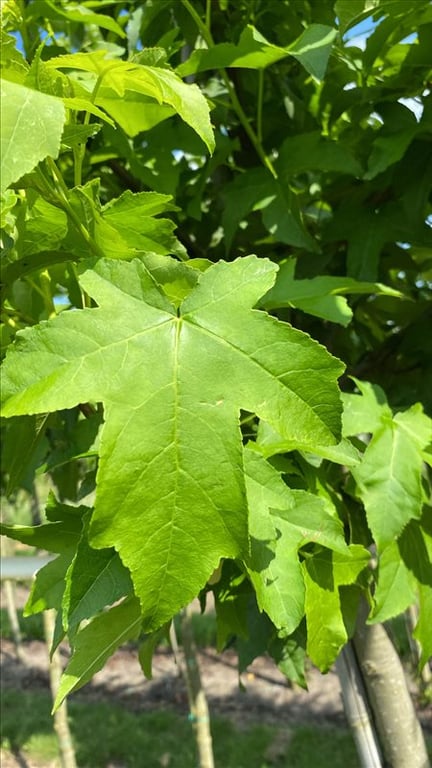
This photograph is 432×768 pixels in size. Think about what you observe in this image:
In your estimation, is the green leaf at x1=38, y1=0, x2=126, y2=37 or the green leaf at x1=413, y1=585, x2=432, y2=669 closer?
the green leaf at x1=413, y1=585, x2=432, y2=669

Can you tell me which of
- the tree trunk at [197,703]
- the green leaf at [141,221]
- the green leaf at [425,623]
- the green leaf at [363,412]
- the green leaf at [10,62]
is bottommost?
the tree trunk at [197,703]

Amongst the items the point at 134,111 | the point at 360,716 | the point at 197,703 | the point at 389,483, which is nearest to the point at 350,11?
the point at 134,111

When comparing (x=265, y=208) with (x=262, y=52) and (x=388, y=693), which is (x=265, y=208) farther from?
(x=388, y=693)

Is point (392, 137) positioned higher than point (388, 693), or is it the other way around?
point (392, 137)

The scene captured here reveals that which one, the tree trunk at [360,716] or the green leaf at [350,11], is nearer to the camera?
the green leaf at [350,11]

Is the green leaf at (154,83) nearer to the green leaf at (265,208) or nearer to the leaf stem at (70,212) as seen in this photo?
the leaf stem at (70,212)

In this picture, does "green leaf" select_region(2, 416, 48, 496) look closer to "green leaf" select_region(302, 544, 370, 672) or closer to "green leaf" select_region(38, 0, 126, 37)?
"green leaf" select_region(302, 544, 370, 672)

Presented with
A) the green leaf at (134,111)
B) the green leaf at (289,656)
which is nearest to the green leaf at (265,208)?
the green leaf at (134,111)

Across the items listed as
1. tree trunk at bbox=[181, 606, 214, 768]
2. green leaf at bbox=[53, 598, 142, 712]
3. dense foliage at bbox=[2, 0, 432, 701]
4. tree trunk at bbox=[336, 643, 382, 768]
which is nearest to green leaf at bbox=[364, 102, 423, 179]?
dense foliage at bbox=[2, 0, 432, 701]
